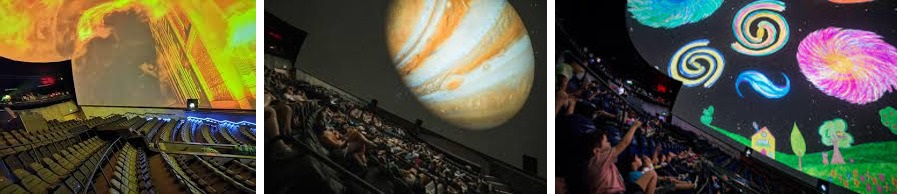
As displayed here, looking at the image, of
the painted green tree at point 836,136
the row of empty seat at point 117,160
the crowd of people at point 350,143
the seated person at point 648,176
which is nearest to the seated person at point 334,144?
the crowd of people at point 350,143

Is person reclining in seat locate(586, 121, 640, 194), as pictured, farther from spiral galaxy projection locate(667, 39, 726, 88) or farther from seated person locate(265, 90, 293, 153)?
seated person locate(265, 90, 293, 153)

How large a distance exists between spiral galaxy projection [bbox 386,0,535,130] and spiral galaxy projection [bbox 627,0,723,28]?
55 cm

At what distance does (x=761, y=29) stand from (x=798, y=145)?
547mm

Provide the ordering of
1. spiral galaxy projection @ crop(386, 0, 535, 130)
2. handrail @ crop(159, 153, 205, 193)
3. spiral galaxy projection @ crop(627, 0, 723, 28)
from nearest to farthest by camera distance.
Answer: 1. handrail @ crop(159, 153, 205, 193)
2. spiral galaxy projection @ crop(386, 0, 535, 130)
3. spiral galaxy projection @ crop(627, 0, 723, 28)

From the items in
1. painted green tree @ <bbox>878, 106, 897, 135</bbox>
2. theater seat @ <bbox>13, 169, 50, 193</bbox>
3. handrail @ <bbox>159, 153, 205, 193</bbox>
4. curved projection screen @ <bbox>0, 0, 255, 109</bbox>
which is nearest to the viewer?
theater seat @ <bbox>13, 169, 50, 193</bbox>

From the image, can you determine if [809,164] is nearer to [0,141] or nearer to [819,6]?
[819,6]

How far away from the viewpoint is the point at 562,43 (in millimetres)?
3129

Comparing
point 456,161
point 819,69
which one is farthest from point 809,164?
point 456,161

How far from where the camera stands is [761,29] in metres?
3.12

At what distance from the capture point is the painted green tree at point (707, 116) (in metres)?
3.12

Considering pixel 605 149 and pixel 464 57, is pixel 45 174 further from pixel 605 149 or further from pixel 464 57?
pixel 605 149

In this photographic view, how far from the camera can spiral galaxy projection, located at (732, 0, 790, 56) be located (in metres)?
3.11

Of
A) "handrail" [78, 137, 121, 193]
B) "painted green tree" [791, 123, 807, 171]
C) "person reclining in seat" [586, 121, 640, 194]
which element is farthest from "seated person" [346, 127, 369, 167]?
"painted green tree" [791, 123, 807, 171]

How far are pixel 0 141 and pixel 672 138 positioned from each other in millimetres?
2626
